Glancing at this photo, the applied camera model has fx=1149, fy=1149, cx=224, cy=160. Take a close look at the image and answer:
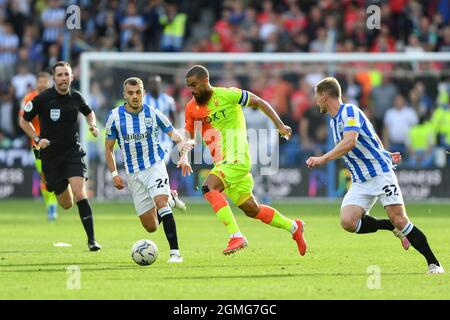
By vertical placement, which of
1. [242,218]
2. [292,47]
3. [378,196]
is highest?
[292,47]

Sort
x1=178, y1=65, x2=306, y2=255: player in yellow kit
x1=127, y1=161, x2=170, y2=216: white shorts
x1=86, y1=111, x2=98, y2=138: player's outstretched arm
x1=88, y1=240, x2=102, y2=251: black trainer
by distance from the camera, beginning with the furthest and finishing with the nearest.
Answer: x1=86, y1=111, x2=98, y2=138: player's outstretched arm
x1=88, y1=240, x2=102, y2=251: black trainer
x1=127, y1=161, x2=170, y2=216: white shorts
x1=178, y1=65, x2=306, y2=255: player in yellow kit

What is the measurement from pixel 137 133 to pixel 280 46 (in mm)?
14772

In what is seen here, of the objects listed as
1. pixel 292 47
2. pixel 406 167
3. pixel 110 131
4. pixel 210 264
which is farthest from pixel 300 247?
pixel 292 47

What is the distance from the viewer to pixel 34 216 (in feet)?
65.5

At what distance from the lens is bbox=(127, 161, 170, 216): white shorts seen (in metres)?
12.6

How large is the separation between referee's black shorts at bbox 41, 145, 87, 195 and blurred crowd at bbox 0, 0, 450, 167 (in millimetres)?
10076

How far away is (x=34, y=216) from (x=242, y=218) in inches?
143

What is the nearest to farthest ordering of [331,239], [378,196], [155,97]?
[378,196] < [331,239] < [155,97]

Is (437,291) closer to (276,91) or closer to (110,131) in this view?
(110,131)

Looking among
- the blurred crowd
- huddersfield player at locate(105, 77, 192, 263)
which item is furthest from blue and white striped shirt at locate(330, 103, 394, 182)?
the blurred crowd

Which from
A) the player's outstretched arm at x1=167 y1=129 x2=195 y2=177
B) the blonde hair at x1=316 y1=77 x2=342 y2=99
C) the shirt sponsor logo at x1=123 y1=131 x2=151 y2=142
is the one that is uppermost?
the blonde hair at x1=316 y1=77 x2=342 y2=99

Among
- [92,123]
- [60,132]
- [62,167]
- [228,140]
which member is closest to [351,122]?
[228,140]

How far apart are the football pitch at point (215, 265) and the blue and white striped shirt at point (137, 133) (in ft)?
3.65

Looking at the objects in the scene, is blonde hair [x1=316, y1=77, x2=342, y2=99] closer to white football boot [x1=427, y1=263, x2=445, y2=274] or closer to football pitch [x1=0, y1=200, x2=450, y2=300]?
football pitch [x1=0, y1=200, x2=450, y2=300]
